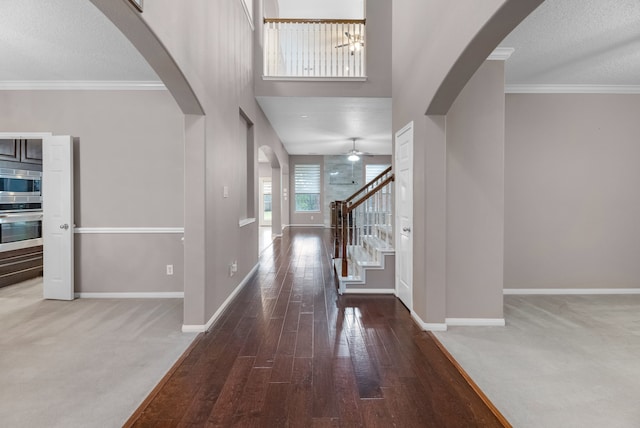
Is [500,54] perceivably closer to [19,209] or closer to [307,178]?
[19,209]

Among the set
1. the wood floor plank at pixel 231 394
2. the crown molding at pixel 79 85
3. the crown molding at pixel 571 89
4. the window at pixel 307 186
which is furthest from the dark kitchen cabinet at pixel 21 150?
the window at pixel 307 186

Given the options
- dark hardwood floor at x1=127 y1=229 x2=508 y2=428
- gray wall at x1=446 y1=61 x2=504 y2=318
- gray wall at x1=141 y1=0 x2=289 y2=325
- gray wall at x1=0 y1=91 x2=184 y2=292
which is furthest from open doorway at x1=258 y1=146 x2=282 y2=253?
gray wall at x1=446 y1=61 x2=504 y2=318

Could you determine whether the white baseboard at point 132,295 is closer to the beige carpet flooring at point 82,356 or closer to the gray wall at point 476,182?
the beige carpet flooring at point 82,356

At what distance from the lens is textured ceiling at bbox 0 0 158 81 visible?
8.68 ft

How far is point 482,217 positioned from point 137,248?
160 inches

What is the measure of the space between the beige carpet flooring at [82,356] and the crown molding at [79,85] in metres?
2.64

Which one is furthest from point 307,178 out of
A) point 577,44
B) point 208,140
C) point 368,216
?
point 577,44

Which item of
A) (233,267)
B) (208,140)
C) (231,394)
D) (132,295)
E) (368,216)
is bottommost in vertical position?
(231,394)

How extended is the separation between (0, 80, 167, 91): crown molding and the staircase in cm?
293

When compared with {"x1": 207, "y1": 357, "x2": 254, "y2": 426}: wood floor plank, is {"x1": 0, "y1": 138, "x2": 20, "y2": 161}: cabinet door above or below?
above

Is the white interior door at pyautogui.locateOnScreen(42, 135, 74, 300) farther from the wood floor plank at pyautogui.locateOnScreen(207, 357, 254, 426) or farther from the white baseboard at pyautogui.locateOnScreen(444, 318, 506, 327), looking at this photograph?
the white baseboard at pyautogui.locateOnScreen(444, 318, 506, 327)

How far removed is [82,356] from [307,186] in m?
10.2

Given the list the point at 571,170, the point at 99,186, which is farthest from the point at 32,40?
the point at 571,170

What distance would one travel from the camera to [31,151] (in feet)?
16.0
